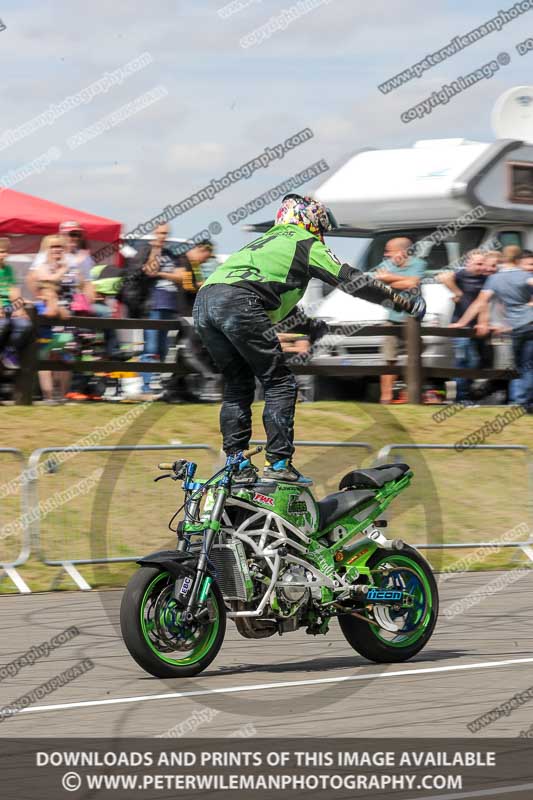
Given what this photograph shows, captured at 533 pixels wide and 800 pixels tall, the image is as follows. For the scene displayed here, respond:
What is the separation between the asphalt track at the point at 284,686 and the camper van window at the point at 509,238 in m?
9.06

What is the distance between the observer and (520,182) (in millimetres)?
19016

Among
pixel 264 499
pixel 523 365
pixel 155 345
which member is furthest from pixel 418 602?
pixel 523 365

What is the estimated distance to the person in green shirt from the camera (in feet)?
47.3

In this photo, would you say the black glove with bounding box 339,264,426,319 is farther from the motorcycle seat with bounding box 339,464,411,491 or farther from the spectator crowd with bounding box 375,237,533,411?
the spectator crowd with bounding box 375,237,533,411

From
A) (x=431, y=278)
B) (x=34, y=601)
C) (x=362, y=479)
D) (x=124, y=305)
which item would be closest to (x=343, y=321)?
(x=431, y=278)

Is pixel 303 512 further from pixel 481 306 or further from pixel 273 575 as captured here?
pixel 481 306

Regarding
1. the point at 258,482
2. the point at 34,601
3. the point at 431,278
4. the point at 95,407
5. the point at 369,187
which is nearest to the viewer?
the point at 258,482

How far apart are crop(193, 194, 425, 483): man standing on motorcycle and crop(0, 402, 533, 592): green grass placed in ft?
8.61

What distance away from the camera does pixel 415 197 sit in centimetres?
1878

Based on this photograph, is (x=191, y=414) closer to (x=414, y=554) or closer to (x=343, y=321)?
(x=343, y=321)

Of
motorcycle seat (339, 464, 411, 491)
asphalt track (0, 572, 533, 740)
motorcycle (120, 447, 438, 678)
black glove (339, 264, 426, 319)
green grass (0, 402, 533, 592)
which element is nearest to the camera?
asphalt track (0, 572, 533, 740)

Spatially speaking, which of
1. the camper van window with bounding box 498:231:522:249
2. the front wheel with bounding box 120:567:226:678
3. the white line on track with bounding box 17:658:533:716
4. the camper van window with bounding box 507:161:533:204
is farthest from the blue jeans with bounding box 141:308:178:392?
the front wheel with bounding box 120:567:226:678

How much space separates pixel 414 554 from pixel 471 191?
10.7 metres

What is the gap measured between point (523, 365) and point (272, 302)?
29.9ft
